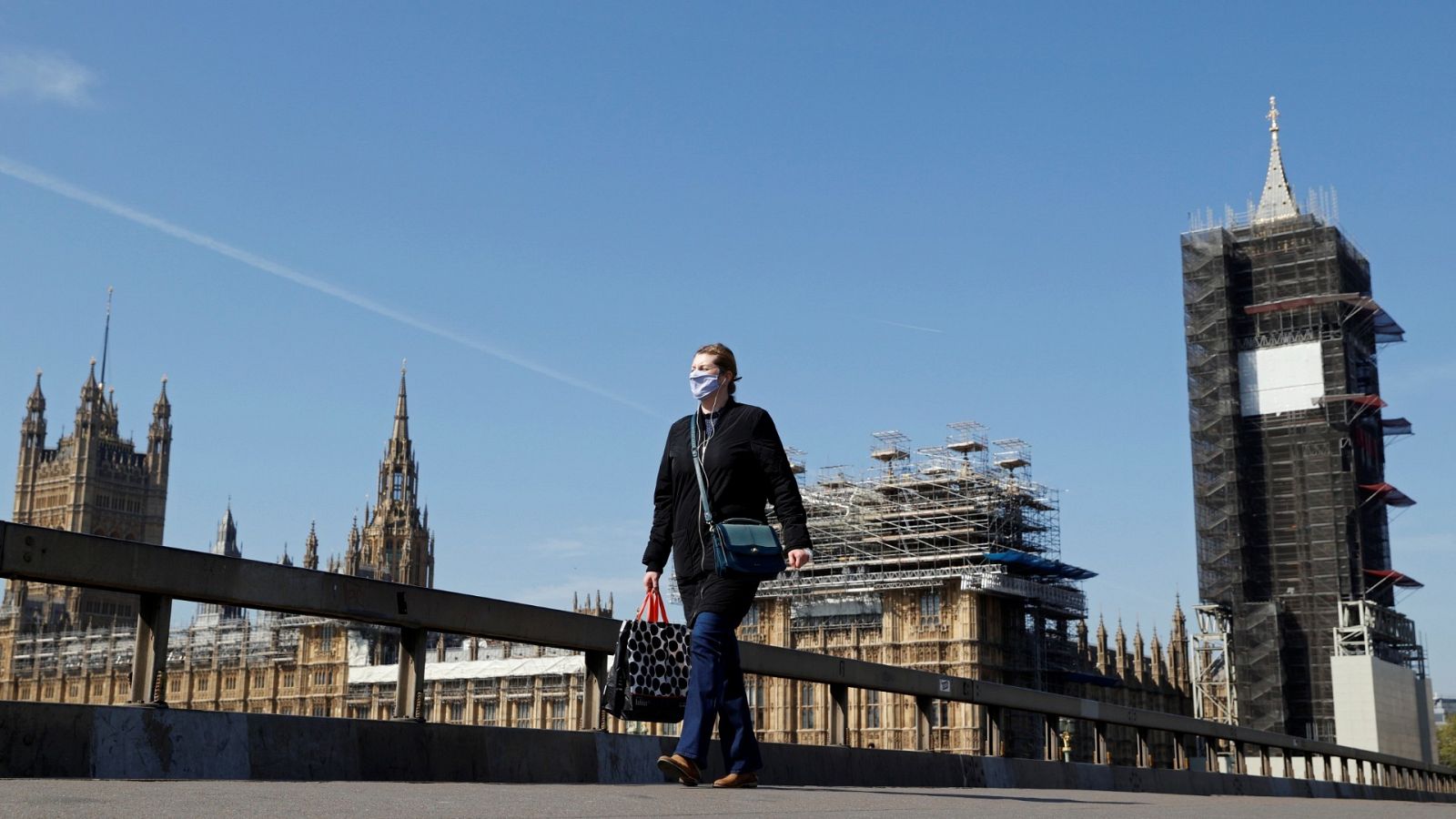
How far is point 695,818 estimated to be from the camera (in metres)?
5.11

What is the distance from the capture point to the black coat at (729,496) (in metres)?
6.80

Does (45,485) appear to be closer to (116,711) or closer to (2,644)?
(2,644)

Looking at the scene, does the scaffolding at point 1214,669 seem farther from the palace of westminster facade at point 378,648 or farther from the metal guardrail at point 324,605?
the metal guardrail at point 324,605

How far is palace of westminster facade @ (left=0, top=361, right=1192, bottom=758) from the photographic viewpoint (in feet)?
249

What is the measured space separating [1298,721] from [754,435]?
73.7m

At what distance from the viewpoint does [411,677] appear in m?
7.00

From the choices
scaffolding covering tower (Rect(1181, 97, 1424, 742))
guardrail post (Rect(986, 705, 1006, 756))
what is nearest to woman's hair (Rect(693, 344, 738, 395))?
guardrail post (Rect(986, 705, 1006, 756))

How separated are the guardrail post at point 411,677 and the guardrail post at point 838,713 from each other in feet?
11.6

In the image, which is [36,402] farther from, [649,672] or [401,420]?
[649,672]

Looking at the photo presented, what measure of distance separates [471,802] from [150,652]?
151cm

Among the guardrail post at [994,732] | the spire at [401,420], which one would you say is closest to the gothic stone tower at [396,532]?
the spire at [401,420]

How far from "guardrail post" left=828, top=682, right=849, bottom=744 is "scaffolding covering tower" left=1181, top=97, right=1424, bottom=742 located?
65128 mm

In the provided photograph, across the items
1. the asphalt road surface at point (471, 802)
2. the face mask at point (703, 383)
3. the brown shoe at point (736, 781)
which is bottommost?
the asphalt road surface at point (471, 802)

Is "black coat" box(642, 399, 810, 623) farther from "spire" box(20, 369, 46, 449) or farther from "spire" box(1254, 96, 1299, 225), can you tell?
"spire" box(20, 369, 46, 449)
